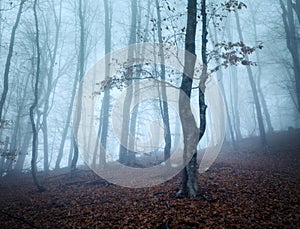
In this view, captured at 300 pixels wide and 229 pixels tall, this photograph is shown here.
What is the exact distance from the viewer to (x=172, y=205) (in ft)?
22.2

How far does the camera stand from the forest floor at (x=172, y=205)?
5.64 m

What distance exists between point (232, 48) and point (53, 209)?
923cm

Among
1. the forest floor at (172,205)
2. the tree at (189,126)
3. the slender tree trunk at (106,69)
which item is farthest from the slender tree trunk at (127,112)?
the tree at (189,126)

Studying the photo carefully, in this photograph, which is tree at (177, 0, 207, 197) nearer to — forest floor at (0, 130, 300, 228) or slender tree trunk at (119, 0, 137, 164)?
forest floor at (0, 130, 300, 228)

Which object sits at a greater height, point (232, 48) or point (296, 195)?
point (232, 48)

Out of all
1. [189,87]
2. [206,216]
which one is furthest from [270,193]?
[189,87]

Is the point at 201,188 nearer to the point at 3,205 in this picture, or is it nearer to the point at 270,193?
the point at 270,193

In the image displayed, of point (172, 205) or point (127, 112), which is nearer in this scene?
point (172, 205)

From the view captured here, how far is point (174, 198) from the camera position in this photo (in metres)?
7.42

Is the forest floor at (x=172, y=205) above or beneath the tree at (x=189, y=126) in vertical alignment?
beneath

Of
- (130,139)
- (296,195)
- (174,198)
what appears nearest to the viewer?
(296,195)

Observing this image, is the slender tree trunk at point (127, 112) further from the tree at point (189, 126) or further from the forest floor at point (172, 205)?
the tree at point (189, 126)

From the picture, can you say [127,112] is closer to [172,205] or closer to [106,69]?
[106,69]

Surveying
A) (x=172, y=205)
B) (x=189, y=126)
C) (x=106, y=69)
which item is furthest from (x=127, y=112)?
(x=172, y=205)
